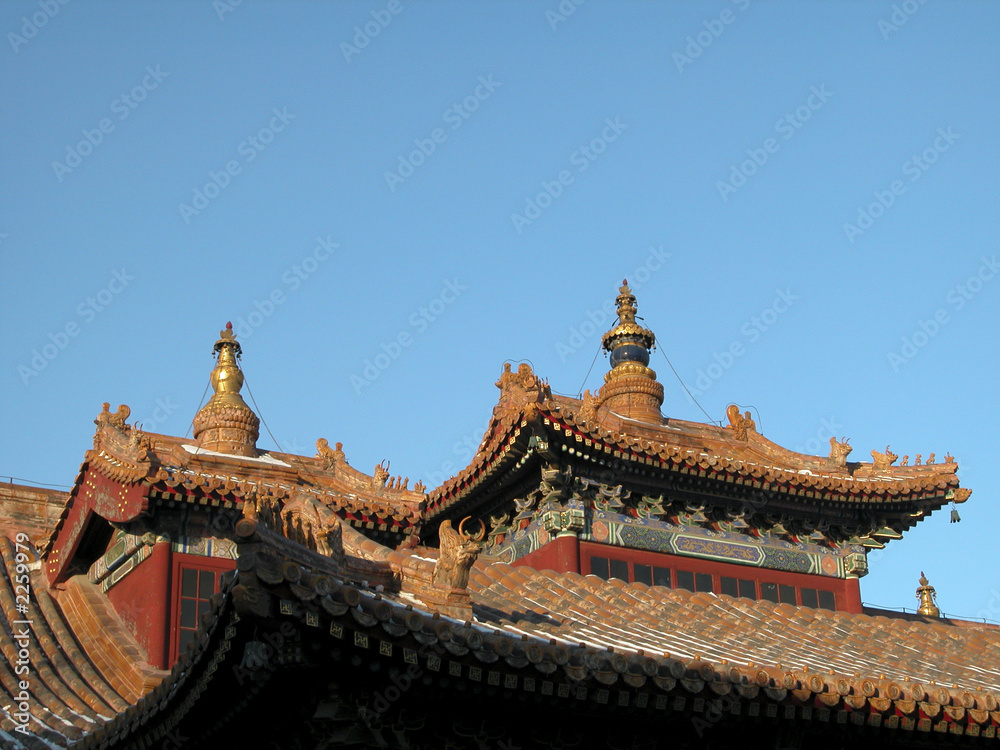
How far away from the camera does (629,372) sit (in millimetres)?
22031

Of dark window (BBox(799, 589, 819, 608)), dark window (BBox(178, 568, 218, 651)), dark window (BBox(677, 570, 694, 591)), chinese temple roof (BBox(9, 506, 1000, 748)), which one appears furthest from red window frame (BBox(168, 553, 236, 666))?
dark window (BBox(799, 589, 819, 608))

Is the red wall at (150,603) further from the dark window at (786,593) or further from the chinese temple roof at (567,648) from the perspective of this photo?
the dark window at (786,593)

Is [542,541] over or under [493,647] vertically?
over

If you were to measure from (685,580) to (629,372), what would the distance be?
5783mm

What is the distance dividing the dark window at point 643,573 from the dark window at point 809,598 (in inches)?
102

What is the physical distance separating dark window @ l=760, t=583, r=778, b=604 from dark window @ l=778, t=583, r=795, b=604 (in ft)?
0.28

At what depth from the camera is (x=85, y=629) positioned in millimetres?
16328

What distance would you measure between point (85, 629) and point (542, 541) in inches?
243

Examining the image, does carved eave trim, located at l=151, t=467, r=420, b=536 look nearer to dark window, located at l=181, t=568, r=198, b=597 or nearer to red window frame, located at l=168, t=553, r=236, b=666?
red window frame, located at l=168, t=553, r=236, b=666

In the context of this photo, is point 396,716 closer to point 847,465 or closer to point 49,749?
point 49,749

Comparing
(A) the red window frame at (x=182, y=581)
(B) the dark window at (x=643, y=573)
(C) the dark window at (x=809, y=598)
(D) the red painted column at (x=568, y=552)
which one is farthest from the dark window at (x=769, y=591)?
(A) the red window frame at (x=182, y=581)

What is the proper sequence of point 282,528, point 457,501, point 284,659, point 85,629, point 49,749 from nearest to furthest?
point 284,659
point 282,528
point 49,749
point 85,629
point 457,501

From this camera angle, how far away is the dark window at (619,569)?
655 inches

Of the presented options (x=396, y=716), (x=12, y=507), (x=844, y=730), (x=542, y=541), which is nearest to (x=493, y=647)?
(x=396, y=716)
